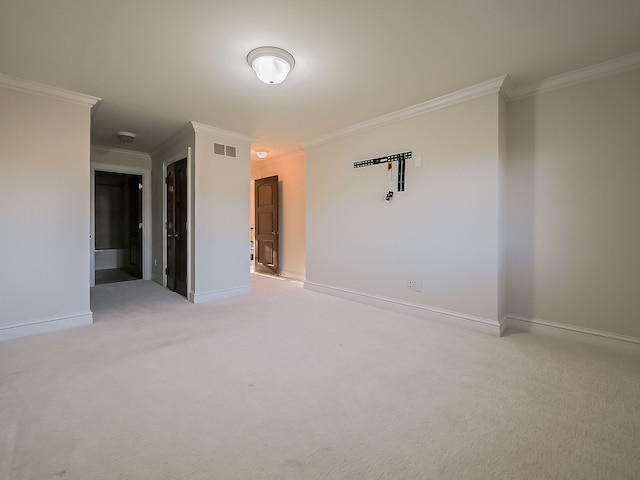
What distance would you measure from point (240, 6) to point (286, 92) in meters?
1.20

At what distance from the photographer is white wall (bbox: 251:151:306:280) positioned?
5715mm

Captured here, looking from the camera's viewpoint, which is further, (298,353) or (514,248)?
(514,248)

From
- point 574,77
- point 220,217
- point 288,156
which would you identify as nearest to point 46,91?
point 220,217

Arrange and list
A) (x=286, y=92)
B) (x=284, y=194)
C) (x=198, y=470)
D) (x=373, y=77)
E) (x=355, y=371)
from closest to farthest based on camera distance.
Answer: (x=198, y=470), (x=355, y=371), (x=373, y=77), (x=286, y=92), (x=284, y=194)

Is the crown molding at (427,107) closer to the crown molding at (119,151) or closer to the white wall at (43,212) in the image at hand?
the white wall at (43,212)

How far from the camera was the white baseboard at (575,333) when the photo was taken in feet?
8.38

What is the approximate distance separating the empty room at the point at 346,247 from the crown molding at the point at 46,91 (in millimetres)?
20

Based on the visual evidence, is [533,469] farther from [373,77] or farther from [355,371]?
[373,77]

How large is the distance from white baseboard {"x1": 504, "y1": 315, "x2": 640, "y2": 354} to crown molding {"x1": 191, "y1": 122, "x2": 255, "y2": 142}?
4.13 meters

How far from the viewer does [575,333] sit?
2793 mm

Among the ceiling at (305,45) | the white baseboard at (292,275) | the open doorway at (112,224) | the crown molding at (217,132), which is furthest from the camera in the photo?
the open doorway at (112,224)

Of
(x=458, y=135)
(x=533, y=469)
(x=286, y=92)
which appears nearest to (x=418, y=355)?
(x=533, y=469)

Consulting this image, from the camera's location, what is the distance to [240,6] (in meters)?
1.89

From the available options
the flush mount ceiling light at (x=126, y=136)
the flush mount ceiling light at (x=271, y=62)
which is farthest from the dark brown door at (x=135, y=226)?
the flush mount ceiling light at (x=271, y=62)
